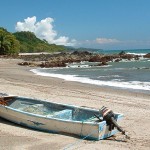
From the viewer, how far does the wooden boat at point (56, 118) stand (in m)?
9.48

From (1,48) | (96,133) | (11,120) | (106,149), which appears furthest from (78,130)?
(1,48)

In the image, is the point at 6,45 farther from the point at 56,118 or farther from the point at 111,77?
the point at 56,118

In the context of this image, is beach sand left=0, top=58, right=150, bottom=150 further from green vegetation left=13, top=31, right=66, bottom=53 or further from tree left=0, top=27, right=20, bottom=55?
green vegetation left=13, top=31, right=66, bottom=53

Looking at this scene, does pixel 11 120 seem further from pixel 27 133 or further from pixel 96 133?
pixel 96 133

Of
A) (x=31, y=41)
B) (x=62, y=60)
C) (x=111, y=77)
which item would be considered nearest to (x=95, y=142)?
(x=111, y=77)

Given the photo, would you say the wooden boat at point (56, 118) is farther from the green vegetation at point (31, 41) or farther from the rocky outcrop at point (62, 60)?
the green vegetation at point (31, 41)

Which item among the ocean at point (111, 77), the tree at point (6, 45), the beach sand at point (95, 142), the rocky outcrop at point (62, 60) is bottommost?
the beach sand at point (95, 142)

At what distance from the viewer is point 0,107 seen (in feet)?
37.8

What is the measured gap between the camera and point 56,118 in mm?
10078

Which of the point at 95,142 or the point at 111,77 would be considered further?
the point at 111,77

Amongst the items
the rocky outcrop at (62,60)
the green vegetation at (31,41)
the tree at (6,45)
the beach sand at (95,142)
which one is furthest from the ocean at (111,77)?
the green vegetation at (31,41)

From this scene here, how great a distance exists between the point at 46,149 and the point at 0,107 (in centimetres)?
332

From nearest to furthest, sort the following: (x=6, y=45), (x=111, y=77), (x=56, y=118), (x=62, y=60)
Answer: (x=56, y=118), (x=111, y=77), (x=62, y=60), (x=6, y=45)

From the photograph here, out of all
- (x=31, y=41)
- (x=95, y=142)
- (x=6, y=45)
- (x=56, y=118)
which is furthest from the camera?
(x=31, y=41)
